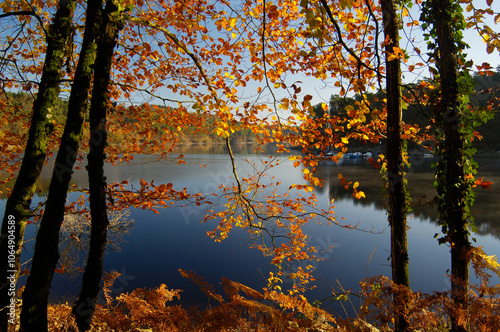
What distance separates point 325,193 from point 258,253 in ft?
38.7

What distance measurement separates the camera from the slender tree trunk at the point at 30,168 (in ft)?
9.62

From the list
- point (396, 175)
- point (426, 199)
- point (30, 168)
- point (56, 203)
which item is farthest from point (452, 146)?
point (426, 199)

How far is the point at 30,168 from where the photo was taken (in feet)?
10.1

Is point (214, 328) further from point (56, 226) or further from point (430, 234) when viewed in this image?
point (430, 234)

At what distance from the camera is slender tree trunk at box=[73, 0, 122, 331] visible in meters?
2.60

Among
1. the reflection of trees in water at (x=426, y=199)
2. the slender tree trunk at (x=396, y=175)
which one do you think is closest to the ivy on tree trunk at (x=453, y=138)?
the slender tree trunk at (x=396, y=175)

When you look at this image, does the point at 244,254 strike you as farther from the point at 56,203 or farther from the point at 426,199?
the point at 426,199

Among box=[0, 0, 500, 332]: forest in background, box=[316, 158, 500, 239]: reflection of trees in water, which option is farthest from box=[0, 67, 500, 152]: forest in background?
box=[316, 158, 500, 239]: reflection of trees in water

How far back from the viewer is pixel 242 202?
14.8ft

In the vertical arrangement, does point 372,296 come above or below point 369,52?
below

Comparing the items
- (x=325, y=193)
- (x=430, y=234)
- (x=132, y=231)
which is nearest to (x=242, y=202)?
(x=132, y=231)

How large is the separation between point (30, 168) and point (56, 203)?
107 centimetres

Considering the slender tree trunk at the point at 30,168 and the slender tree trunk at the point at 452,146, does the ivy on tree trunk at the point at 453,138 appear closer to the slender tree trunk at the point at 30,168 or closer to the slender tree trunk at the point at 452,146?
the slender tree trunk at the point at 452,146

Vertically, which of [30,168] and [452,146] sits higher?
[452,146]
